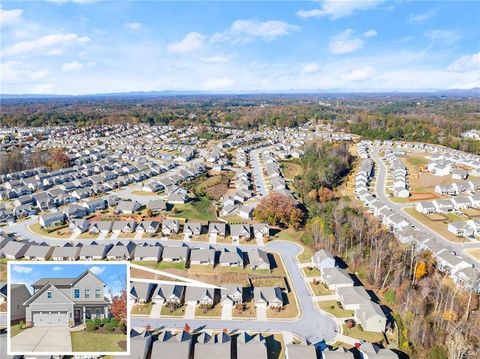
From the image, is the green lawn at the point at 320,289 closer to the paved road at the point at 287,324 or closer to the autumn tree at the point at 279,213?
the paved road at the point at 287,324

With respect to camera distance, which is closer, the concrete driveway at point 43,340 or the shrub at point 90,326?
the concrete driveway at point 43,340

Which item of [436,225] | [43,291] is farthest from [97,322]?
[436,225]

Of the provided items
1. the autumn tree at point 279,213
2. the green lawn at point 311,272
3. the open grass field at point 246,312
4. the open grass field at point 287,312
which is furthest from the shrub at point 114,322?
the autumn tree at point 279,213

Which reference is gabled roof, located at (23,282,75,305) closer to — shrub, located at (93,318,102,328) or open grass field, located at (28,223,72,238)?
shrub, located at (93,318,102,328)

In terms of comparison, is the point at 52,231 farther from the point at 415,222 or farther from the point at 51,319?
the point at 415,222

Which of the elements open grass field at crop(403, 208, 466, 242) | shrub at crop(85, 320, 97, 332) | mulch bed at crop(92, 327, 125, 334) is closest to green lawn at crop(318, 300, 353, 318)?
open grass field at crop(403, 208, 466, 242)

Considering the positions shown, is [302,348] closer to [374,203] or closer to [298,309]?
[298,309]
